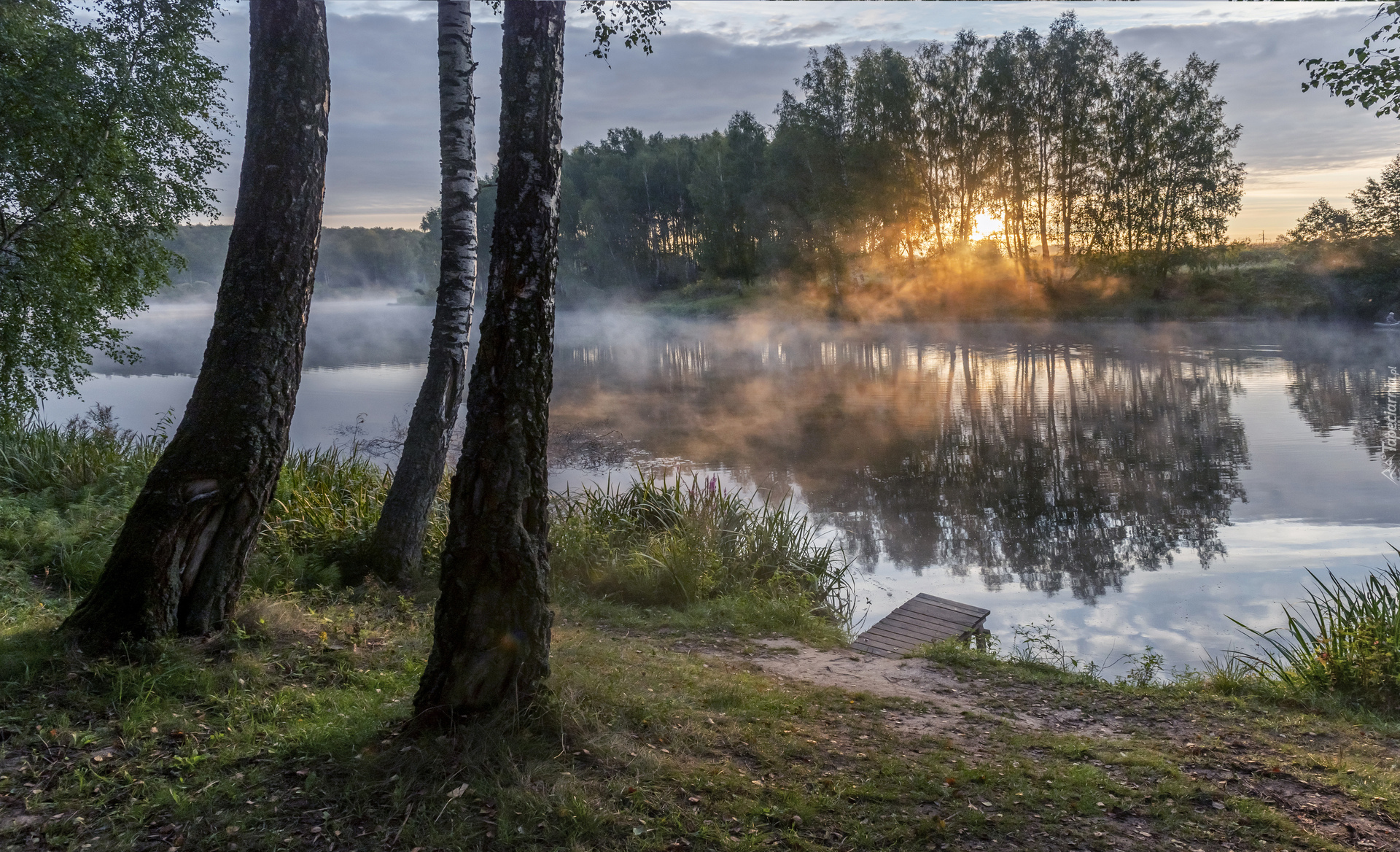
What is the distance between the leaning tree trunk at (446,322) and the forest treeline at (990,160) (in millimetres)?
34321

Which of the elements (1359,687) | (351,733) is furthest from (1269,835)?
(351,733)

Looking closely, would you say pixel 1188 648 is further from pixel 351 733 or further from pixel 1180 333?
pixel 1180 333

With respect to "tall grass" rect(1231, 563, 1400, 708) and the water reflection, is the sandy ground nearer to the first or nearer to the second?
"tall grass" rect(1231, 563, 1400, 708)

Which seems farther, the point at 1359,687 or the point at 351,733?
the point at 1359,687

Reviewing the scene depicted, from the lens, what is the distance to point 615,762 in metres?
3.78

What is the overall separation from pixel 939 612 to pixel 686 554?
7.58 feet

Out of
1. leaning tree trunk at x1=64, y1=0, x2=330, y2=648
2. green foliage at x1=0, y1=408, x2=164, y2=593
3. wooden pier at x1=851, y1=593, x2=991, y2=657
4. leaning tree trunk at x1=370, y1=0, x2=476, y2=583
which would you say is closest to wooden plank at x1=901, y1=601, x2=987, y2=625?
wooden pier at x1=851, y1=593, x2=991, y2=657

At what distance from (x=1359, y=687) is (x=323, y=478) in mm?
9063

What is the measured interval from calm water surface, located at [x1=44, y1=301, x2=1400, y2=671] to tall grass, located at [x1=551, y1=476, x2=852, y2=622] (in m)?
0.73

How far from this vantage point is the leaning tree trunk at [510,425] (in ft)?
12.6

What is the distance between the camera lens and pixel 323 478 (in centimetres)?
938

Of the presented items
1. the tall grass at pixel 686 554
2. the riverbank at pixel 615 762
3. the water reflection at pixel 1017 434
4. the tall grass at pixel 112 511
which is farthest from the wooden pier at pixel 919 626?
the tall grass at pixel 112 511

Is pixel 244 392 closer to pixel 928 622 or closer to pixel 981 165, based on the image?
pixel 928 622

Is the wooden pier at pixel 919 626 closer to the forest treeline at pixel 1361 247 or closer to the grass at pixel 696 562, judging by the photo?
the grass at pixel 696 562
